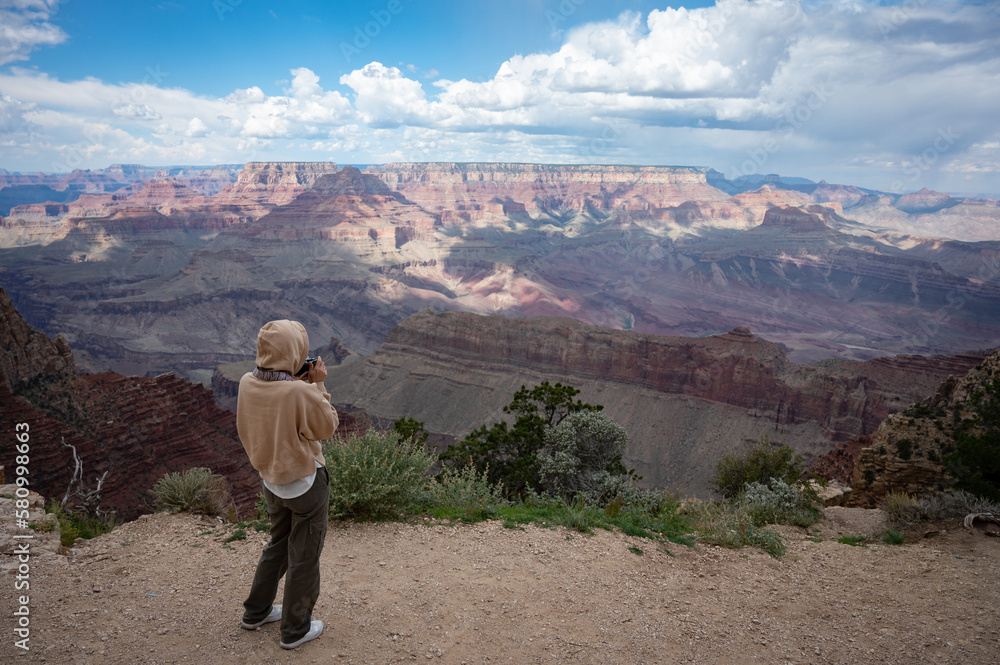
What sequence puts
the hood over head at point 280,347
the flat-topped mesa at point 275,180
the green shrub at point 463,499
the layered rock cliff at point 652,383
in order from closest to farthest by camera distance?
1. the hood over head at point 280,347
2. the green shrub at point 463,499
3. the layered rock cliff at point 652,383
4. the flat-topped mesa at point 275,180

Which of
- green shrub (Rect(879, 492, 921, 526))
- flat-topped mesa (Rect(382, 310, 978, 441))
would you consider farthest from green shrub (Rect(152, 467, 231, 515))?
flat-topped mesa (Rect(382, 310, 978, 441))

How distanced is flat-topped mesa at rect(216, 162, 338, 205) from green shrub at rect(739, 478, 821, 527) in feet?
628

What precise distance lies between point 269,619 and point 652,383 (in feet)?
136

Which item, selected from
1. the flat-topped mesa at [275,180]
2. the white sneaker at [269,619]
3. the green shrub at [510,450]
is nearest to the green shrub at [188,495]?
the white sneaker at [269,619]

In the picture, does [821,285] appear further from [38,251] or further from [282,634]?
[38,251]

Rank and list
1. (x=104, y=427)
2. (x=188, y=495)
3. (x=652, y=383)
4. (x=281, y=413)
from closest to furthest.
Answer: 1. (x=281, y=413)
2. (x=188, y=495)
3. (x=104, y=427)
4. (x=652, y=383)

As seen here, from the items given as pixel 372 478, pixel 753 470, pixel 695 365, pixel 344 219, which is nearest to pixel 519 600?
pixel 372 478

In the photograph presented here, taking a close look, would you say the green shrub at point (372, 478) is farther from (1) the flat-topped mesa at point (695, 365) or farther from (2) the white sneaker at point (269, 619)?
(1) the flat-topped mesa at point (695, 365)

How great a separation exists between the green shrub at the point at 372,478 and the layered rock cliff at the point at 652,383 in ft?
87.8

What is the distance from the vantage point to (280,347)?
3.78 m

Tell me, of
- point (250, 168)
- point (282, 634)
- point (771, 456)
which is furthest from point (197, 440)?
point (250, 168)

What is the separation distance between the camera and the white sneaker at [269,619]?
428 cm

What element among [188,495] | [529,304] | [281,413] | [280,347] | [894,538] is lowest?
[529,304]

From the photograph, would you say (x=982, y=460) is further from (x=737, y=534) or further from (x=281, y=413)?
(x=281, y=413)
